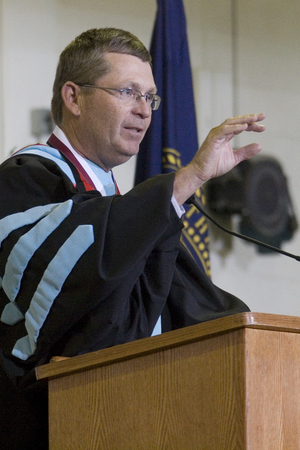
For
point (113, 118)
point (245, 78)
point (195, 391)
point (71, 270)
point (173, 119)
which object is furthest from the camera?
point (245, 78)

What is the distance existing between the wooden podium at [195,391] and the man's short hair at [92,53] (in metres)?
1.26

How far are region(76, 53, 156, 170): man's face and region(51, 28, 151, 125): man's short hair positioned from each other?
0.03 metres

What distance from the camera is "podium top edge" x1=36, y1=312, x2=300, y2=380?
125 cm

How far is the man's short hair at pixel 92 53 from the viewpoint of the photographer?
245 cm

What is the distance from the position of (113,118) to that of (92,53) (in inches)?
10.9

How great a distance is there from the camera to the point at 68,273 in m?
1.72

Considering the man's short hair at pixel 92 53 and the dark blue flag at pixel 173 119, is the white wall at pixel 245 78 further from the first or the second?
the man's short hair at pixel 92 53

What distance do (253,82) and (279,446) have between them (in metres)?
4.55

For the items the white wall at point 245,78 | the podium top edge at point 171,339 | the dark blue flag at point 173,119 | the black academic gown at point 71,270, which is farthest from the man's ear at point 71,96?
the white wall at point 245,78

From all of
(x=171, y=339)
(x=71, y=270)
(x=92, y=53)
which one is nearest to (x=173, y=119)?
(x=92, y=53)

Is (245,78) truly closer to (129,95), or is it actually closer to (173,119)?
(173,119)

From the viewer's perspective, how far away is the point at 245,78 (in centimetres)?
542

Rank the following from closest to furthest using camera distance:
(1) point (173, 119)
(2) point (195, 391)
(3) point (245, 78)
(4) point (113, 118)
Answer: (2) point (195, 391)
(4) point (113, 118)
(1) point (173, 119)
(3) point (245, 78)

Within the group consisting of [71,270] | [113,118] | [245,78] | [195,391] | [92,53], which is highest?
[245,78]
